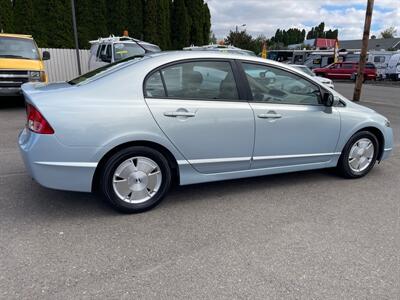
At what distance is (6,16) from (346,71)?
27.1 m

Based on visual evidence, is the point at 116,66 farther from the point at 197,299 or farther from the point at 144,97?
the point at 197,299

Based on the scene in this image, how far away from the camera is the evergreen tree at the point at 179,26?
22.6 m

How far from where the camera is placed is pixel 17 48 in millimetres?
9570

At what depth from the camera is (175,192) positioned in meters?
4.18

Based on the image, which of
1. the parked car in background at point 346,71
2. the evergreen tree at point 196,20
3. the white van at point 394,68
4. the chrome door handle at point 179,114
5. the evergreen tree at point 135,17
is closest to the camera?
the chrome door handle at point 179,114

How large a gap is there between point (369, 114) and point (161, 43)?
59.4 ft

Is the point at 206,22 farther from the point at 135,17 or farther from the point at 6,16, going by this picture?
the point at 6,16

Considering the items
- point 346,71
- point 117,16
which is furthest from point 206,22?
point 346,71

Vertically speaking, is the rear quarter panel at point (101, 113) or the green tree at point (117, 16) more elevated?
the green tree at point (117, 16)

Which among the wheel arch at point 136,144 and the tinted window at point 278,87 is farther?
the tinted window at point 278,87

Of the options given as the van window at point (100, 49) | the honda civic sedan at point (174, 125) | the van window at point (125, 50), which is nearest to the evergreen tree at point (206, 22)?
the van window at point (100, 49)

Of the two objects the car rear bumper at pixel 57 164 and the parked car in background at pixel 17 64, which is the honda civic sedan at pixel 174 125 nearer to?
the car rear bumper at pixel 57 164

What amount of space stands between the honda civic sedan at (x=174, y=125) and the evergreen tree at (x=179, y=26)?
1963 centimetres

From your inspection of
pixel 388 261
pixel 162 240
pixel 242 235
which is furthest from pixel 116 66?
pixel 388 261
